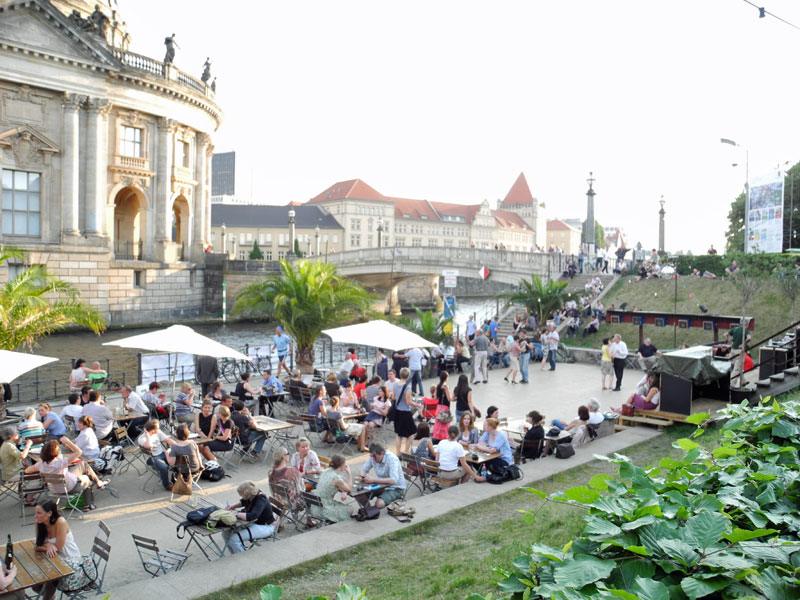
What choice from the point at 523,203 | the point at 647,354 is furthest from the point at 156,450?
the point at 523,203

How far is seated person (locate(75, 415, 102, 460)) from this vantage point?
10.3 meters

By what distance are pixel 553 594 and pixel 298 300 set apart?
66.3ft

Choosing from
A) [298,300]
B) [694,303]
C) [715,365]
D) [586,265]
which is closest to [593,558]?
[715,365]

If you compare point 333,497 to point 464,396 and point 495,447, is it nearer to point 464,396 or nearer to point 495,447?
point 495,447

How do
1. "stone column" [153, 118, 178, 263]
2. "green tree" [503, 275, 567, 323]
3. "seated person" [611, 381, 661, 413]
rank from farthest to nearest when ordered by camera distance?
1. "stone column" [153, 118, 178, 263]
2. "green tree" [503, 275, 567, 323]
3. "seated person" [611, 381, 661, 413]

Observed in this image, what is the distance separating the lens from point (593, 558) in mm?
2873

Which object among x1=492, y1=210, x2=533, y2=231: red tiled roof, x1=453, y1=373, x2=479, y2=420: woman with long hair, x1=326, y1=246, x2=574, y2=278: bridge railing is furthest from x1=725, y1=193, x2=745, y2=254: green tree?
x1=492, y1=210, x2=533, y2=231: red tiled roof

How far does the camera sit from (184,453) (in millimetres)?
10273

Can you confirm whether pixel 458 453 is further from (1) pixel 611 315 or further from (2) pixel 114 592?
(1) pixel 611 315

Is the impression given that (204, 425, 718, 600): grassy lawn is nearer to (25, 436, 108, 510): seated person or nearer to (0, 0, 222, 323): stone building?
A: (25, 436, 108, 510): seated person

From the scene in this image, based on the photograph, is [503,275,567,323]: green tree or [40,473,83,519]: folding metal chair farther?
[503,275,567,323]: green tree

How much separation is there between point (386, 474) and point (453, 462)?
4.54 ft

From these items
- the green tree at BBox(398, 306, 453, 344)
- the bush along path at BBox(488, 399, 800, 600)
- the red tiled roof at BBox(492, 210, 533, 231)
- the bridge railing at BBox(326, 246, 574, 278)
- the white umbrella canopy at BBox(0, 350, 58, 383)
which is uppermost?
the red tiled roof at BBox(492, 210, 533, 231)

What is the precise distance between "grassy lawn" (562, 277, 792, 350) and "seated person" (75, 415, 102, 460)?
23111 millimetres
